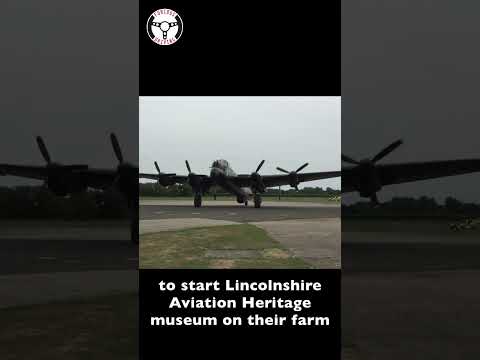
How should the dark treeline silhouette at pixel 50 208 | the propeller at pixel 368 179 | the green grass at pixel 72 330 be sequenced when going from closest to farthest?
the green grass at pixel 72 330 < the propeller at pixel 368 179 < the dark treeline silhouette at pixel 50 208

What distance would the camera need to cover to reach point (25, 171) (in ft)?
82.3

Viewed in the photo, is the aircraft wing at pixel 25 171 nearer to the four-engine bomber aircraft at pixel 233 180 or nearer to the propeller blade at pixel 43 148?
the propeller blade at pixel 43 148

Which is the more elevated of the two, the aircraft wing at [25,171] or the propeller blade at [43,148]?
the propeller blade at [43,148]

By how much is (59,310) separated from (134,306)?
147cm

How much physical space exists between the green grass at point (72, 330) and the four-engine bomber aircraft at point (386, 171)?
41.6ft

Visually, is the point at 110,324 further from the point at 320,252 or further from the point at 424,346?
the point at 320,252

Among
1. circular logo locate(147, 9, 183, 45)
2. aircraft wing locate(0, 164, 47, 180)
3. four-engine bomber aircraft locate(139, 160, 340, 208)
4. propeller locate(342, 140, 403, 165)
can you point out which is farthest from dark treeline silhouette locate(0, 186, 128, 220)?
circular logo locate(147, 9, 183, 45)

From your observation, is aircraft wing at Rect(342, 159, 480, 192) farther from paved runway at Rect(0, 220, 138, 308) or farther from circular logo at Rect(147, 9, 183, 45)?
circular logo at Rect(147, 9, 183, 45)

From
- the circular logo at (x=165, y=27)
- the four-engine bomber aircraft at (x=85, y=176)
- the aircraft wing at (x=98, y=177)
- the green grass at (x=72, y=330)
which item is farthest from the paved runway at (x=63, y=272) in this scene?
the circular logo at (x=165, y=27)

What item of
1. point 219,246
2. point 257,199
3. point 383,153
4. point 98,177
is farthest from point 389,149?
point 257,199

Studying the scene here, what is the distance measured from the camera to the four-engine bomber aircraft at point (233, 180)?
4588 cm

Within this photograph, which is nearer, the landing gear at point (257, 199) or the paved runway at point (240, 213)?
Answer: the paved runway at point (240, 213)

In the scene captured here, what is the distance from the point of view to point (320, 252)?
1405cm

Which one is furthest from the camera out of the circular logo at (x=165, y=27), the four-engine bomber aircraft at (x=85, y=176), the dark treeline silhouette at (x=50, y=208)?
the dark treeline silhouette at (x=50, y=208)
